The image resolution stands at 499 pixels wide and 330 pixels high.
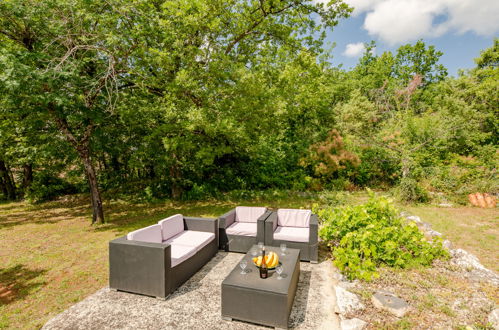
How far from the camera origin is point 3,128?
8695mm

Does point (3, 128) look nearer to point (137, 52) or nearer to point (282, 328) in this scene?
point (137, 52)

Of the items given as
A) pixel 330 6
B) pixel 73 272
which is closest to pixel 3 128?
pixel 73 272

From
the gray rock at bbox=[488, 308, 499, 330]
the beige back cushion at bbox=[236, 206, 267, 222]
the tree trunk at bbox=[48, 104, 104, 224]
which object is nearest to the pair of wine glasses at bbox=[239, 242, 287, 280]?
the beige back cushion at bbox=[236, 206, 267, 222]

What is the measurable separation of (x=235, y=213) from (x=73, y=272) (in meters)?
3.38

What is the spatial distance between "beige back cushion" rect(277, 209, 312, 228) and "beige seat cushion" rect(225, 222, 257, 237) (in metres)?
0.65

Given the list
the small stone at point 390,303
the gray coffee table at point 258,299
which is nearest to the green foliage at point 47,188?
the gray coffee table at point 258,299

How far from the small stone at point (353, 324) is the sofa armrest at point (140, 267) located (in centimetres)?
245

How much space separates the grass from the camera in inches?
145

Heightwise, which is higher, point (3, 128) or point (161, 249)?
point (3, 128)

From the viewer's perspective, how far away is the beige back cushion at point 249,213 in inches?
225

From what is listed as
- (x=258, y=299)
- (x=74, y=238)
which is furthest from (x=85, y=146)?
(x=258, y=299)

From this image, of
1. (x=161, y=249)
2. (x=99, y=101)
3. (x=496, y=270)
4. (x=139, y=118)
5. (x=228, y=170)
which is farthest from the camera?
(x=228, y=170)

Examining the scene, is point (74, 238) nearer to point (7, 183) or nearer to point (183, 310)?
point (183, 310)

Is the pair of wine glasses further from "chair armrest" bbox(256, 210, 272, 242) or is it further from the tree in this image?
the tree
